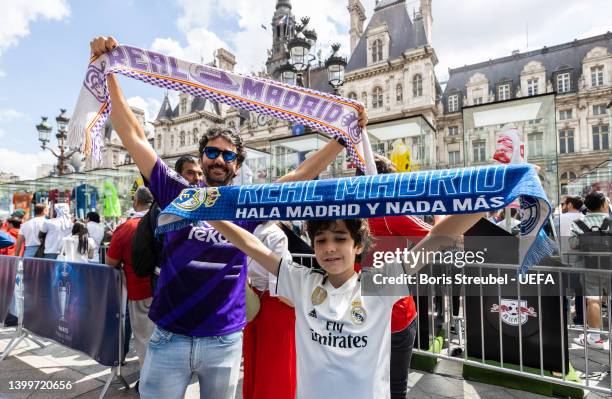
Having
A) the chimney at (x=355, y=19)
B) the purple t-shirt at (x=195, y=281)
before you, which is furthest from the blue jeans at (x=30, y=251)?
the chimney at (x=355, y=19)

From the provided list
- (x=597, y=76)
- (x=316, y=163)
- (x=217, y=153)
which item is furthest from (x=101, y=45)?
(x=597, y=76)

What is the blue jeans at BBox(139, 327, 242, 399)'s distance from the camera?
1.62 meters

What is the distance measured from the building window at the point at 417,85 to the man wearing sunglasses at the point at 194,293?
114 ft

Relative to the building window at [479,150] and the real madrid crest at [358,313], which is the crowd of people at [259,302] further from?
the building window at [479,150]

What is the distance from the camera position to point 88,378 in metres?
3.64

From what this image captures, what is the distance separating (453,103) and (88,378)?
4325 centimetres

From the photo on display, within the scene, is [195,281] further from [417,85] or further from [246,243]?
[417,85]

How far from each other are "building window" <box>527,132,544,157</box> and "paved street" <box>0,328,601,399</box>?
17.0 ft

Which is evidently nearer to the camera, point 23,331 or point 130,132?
point 130,132

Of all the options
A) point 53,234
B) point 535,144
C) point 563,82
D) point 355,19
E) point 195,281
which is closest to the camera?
point 195,281

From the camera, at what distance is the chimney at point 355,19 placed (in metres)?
40.4

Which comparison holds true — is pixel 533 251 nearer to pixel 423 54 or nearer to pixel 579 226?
pixel 579 226

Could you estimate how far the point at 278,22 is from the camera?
164ft

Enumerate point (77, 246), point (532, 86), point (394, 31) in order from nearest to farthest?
point (77, 246) → point (394, 31) → point (532, 86)
